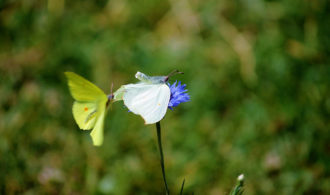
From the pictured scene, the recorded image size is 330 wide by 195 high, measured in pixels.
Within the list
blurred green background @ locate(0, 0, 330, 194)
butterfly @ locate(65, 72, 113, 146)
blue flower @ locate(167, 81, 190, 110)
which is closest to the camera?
butterfly @ locate(65, 72, 113, 146)

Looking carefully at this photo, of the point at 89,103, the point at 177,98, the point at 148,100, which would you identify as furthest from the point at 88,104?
the point at 177,98

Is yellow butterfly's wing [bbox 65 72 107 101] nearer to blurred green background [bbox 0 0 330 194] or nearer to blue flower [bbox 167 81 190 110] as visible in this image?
blue flower [bbox 167 81 190 110]

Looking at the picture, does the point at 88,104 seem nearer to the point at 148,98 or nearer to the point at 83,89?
the point at 83,89

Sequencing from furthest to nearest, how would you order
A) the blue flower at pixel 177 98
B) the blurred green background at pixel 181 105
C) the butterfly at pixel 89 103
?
the blurred green background at pixel 181 105
the blue flower at pixel 177 98
the butterfly at pixel 89 103

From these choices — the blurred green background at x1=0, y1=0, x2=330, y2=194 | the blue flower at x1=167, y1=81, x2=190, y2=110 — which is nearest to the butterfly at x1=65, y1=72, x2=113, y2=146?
the blue flower at x1=167, y1=81, x2=190, y2=110

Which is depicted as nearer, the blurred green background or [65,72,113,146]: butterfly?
[65,72,113,146]: butterfly

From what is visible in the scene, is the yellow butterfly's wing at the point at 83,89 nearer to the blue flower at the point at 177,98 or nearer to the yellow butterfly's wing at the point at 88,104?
the yellow butterfly's wing at the point at 88,104

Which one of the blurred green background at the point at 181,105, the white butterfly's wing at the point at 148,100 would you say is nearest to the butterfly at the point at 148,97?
the white butterfly's wing at the point at 148,100
